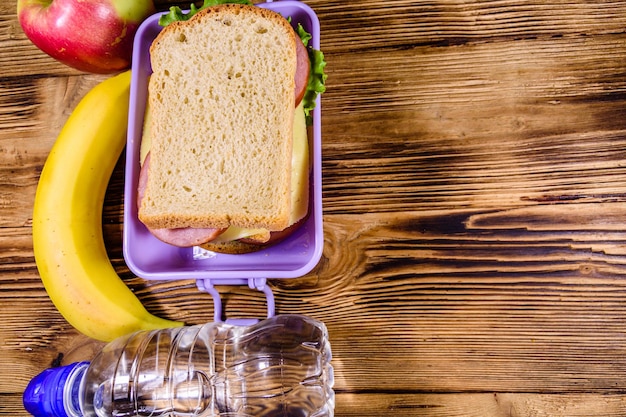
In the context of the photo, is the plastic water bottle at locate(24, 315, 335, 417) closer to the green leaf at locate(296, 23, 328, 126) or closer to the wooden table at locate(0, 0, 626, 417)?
the wooden table at locate(0, 0, 626, 417)

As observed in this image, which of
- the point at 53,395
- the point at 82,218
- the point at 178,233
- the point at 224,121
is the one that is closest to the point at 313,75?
the point at 224,121

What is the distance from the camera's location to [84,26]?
776mm

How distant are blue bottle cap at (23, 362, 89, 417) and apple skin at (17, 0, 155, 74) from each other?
1.48 feet

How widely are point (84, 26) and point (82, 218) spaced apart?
276 millimetres

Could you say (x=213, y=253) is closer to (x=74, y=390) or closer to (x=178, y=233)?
(x=178, y=233)

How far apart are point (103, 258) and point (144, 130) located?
214 mm

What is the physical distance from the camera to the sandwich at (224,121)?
2.37 feet

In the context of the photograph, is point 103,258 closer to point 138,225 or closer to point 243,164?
point 138,225

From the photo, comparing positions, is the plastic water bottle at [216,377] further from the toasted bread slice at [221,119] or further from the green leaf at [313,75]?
the green leaf at [313,75]

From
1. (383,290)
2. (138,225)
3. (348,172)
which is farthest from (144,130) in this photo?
(383,290)

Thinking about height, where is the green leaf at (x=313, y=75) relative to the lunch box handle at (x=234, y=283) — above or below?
above

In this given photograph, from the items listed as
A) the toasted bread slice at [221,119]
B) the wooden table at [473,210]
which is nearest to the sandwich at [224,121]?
the toasted bread slice at [221,119]

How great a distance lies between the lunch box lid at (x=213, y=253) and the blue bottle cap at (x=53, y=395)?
0.17 m

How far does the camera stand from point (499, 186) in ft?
2.78
